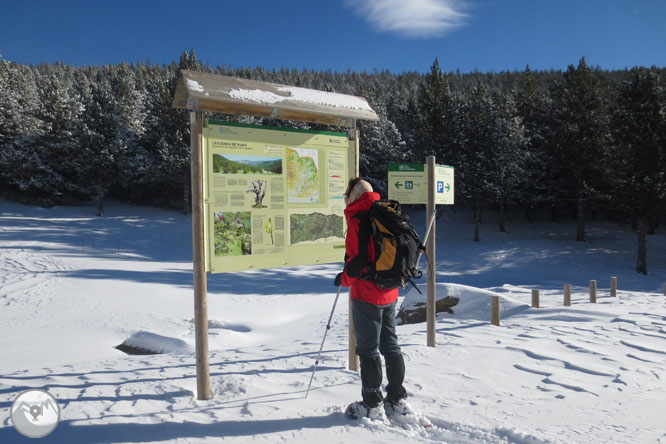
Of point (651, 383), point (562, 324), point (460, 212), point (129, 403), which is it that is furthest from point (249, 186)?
point (460, 212)

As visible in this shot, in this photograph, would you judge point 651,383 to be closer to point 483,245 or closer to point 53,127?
point 483,245

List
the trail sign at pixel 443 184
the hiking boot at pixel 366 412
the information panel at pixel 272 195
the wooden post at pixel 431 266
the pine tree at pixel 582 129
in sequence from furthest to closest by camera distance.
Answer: the pine tree at pixel 582 129
the trail sign at pixel 443 184
the wooden post at pixel 431 266
the information panel at pixel 272 195
the hiking boot at pixel 366 412

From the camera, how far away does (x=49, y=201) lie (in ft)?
100

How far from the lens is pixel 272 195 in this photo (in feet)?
15.6

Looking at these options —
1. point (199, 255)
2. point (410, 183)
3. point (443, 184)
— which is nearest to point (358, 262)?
point (199, 255)

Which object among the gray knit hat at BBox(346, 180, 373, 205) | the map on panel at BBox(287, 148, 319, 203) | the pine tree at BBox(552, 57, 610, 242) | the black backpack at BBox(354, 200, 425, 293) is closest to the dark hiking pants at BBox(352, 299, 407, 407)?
the black backpack at BBox(354, 200, 425, 293)

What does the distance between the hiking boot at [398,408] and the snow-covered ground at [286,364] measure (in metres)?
0.19

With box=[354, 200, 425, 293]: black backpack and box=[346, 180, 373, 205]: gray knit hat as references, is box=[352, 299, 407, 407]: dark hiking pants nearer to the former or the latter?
box=[354, 200, 425, 293]: black backpack

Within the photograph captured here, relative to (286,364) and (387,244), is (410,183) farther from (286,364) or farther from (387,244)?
(286,364)

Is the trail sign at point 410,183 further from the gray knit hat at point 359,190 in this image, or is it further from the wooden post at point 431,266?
the gray knit hat at point 359,190

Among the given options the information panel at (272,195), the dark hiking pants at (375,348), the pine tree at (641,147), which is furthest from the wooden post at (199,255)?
the pine tree at (641,147)

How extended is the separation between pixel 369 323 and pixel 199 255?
72.1 inches

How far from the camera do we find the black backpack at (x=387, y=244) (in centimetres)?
350

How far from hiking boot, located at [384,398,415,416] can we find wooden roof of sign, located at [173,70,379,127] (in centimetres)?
314
